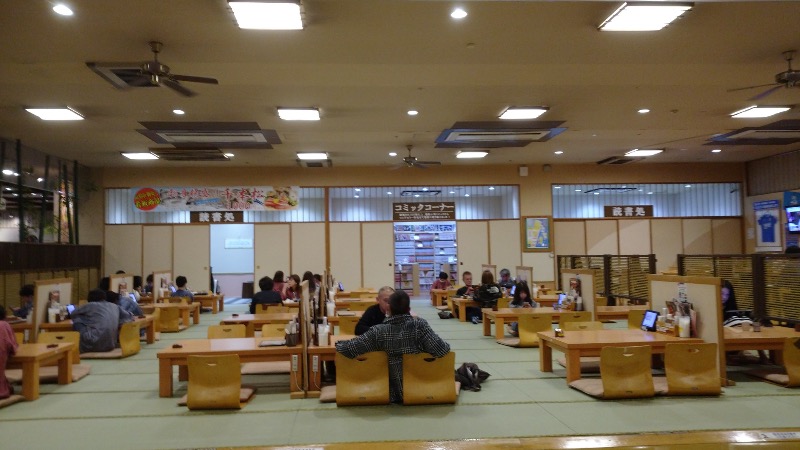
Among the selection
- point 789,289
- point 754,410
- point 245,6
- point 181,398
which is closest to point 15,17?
point 245,6

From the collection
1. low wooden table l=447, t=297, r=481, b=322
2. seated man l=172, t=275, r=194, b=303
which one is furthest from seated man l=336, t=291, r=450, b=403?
seated man l=172, t=275, r=194, b=303

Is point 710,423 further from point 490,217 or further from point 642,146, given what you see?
point 490,217

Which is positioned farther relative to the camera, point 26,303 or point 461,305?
point 461,305

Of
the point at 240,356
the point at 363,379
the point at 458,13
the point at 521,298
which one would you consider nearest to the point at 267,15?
the point at 458,13

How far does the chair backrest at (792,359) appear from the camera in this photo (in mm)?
5758

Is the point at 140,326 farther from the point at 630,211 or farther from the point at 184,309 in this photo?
the point at 630,211

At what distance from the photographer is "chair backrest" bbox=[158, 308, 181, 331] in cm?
1091

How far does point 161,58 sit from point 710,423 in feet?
22.4

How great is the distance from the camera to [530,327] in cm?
852

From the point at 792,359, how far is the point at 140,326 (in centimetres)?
842

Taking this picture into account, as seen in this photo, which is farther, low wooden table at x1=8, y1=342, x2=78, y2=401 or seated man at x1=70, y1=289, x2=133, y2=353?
seated man at x1=70, y1=289, x2=133, y2=353

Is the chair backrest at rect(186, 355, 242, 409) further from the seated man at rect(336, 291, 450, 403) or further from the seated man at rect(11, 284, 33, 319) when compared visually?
the seated man at rect(11, 284, 33, 319)

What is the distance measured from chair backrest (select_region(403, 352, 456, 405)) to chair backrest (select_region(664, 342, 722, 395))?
206 centimetres

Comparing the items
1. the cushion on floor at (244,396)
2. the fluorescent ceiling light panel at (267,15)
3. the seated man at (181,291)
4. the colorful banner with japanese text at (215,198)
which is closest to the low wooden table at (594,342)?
the cushion on floor at (244,396)
